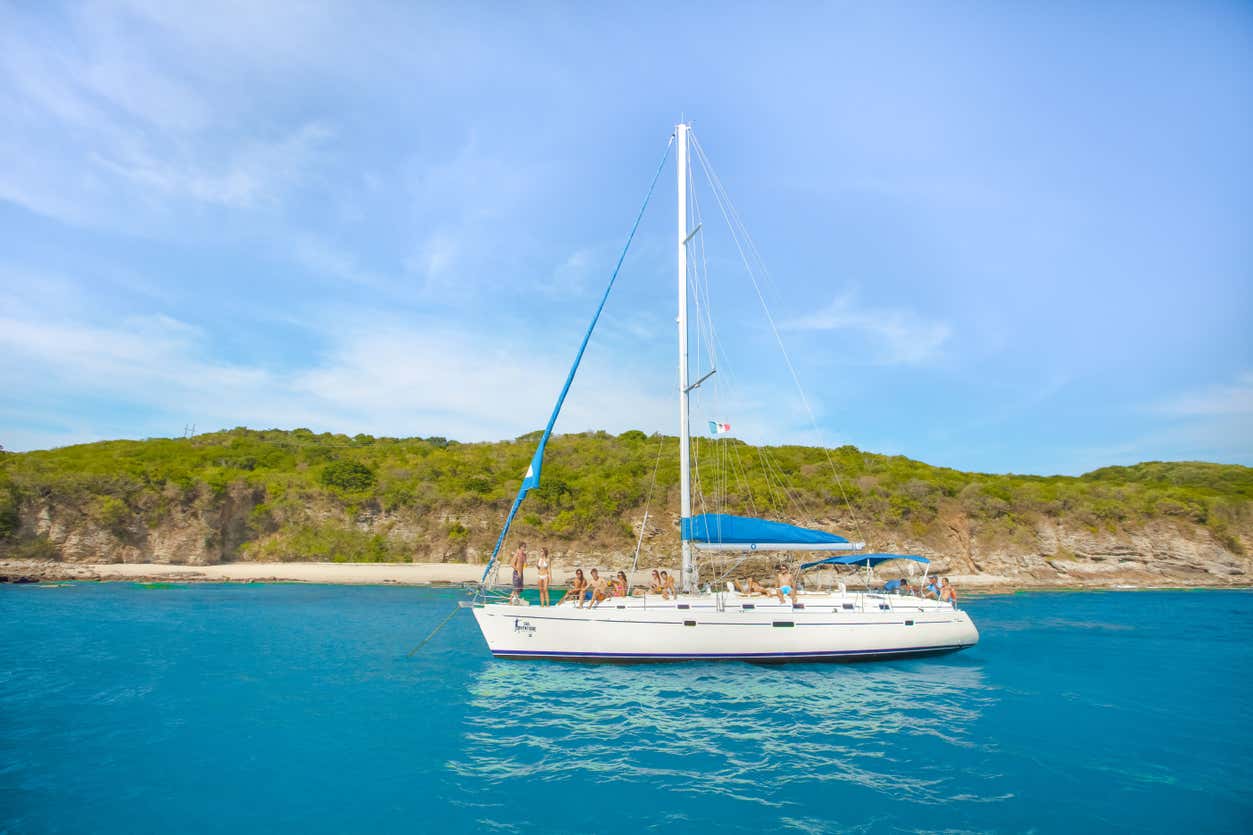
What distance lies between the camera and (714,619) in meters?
15.2

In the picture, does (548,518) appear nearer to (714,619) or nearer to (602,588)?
(602,588)

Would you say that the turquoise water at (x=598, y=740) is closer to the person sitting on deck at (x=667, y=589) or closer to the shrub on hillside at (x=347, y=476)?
the person sitting on deck at (x=667, y=589)

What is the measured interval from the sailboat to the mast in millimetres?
43

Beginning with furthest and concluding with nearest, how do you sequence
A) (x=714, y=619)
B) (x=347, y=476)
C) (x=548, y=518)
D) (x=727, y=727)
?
(x=347, y=476) < (x=548, y=518) < (x=714, y=619) < (x=727, y=727)

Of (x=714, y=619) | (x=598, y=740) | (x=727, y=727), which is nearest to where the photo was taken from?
(x=598, y=740)

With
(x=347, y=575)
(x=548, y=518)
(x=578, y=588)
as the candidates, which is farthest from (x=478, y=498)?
(x=578, y=588)

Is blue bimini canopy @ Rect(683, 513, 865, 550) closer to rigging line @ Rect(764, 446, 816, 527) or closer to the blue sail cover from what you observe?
the blue sail cover

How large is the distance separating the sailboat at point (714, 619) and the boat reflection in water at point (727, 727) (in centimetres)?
54

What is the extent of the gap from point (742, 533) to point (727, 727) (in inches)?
233

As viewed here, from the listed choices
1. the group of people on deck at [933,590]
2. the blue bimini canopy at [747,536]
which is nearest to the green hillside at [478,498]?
the group of people on deck at [933,590]

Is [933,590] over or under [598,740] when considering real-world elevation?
over

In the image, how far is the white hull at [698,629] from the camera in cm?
1527

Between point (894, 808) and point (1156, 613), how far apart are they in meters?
32.1

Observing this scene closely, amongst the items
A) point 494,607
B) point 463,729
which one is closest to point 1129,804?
point 463,729
